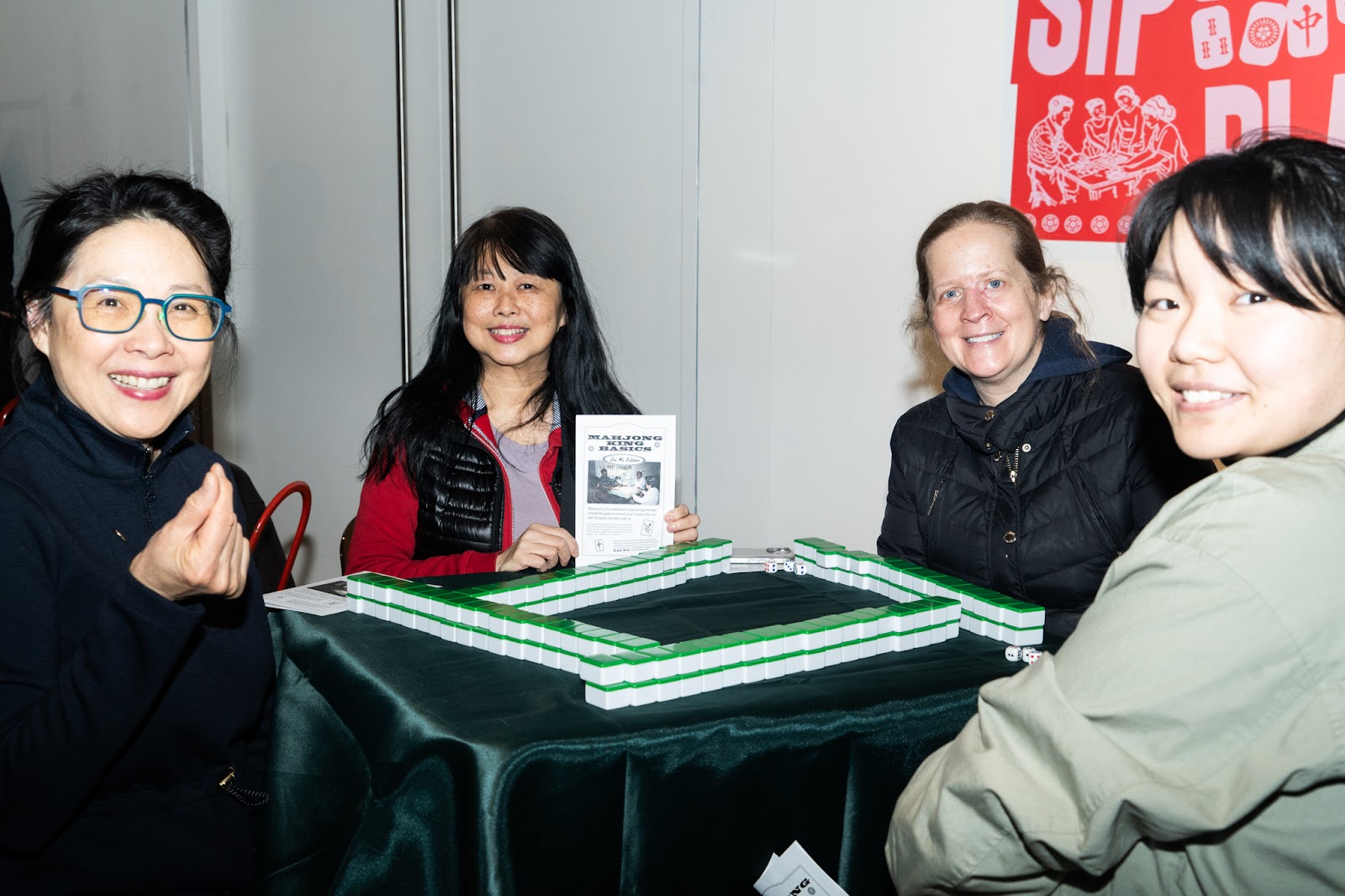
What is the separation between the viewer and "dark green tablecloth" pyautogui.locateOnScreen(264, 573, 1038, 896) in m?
1.40

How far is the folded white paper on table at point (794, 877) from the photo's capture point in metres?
1.54

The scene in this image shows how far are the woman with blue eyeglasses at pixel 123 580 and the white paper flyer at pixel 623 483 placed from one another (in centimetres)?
73

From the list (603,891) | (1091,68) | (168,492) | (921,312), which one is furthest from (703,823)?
(1091,68)

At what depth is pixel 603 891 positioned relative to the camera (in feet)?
4.74

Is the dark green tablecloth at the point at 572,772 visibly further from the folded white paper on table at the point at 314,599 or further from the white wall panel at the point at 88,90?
the white wall panel at the point at 88,90

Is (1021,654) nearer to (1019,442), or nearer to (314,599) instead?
(1019,442)

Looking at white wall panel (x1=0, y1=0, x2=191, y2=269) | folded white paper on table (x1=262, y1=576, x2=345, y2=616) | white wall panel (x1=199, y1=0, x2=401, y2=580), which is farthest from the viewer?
white wall panel (x1=199, y1=0, x2=401, y2=580)

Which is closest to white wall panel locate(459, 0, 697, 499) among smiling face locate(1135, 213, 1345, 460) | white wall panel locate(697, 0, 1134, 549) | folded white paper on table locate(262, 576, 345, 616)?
white wall panel locate(697, 0, 1134, 549)

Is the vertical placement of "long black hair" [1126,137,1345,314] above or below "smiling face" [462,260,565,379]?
above

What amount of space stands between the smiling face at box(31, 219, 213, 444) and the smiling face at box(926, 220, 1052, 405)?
151 centimetres

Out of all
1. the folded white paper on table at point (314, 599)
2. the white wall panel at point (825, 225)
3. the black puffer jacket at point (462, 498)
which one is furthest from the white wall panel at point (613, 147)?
the folded white paper on table at point (314, 599)

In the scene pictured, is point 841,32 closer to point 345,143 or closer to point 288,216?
point 345,143

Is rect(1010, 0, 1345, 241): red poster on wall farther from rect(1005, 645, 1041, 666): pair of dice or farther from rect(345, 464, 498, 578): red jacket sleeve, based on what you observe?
rect(345, 464, 498, 578): red jacket sleeve

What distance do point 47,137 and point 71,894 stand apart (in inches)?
171
